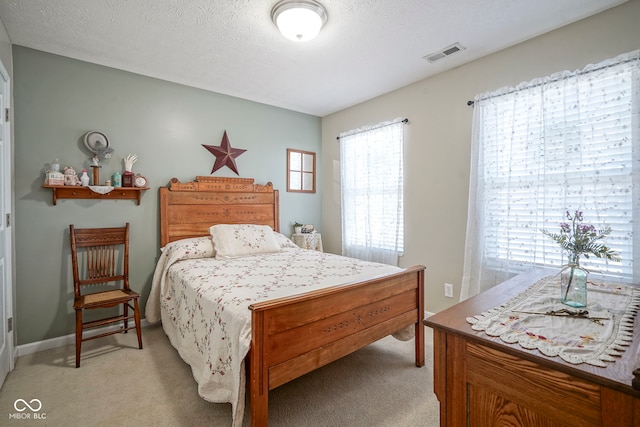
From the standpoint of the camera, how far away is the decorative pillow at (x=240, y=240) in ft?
9.74

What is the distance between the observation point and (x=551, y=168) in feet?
7.47

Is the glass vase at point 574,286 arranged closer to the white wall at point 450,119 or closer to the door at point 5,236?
the white wall at point 450,119

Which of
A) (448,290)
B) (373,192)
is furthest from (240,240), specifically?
(448,290)

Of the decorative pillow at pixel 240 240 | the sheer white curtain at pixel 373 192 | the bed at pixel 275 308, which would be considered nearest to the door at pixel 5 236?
the bed at pixel 275 308

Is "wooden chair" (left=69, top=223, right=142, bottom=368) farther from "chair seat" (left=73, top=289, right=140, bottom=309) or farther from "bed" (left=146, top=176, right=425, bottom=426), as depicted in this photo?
"bed" (left=146, top=176, right=425, bottom=426)

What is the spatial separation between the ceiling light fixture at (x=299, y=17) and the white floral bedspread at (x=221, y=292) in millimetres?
1782

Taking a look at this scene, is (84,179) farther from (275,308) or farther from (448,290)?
(448,290)

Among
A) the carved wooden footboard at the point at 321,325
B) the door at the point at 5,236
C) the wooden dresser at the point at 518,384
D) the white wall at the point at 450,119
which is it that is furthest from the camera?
the white wall at the point at 450,119

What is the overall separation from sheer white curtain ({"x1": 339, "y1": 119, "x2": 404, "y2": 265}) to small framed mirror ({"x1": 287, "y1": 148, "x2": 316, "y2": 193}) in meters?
0.52

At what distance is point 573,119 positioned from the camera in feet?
7.13

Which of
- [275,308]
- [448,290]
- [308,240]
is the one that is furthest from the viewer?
[308,240]

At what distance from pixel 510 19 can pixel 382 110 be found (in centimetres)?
159

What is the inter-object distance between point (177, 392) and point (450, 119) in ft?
10.7

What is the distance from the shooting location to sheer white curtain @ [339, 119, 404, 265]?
3.43 metres
